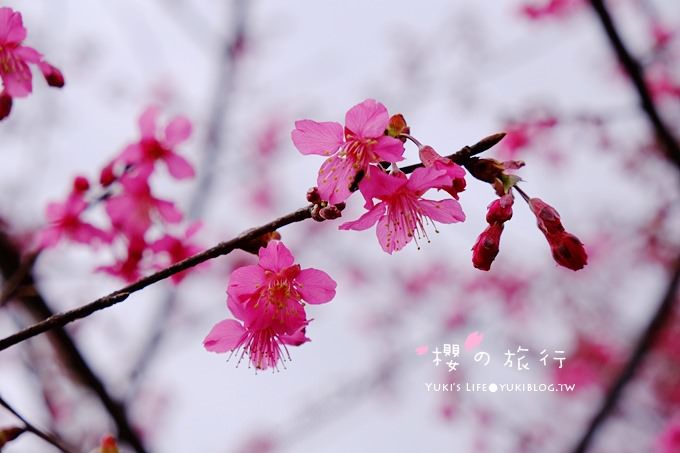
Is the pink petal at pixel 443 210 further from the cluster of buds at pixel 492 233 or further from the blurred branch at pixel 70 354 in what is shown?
the blurred branch at pixel 70 354

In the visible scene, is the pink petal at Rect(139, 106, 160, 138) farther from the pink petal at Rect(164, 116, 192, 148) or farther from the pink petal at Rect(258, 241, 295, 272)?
the pink petal at Rect(258, 241, 295, 272)

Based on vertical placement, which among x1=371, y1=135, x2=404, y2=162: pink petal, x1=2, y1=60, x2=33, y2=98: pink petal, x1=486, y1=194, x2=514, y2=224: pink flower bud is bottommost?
x1=486, y1=194, x2=514, y2=224: pink flower bud

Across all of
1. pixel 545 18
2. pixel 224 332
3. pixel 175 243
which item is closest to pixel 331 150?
pixel 224 332

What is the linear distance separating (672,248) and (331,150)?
19.6 feet

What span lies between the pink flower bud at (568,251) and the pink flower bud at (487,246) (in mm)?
119

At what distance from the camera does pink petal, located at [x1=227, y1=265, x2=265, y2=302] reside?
147cm

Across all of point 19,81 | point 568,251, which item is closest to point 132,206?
point 19,81

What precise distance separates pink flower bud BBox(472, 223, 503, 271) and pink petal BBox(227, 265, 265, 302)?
0.50m

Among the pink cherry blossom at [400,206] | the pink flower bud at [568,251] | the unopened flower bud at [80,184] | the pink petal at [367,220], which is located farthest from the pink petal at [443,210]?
the unopened flower bud at [80,184]

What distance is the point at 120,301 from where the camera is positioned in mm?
1170

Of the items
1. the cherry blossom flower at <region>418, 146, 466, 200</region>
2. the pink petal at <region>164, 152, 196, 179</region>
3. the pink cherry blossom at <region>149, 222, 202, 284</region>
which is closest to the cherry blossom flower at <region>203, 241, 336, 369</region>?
the cherry blossom flower at <region>418, 146, 466, 200</region>

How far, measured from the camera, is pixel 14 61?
5.80 ft

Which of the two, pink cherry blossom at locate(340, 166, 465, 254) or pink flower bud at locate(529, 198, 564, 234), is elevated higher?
pink cherry blossom at locate(340, 166, 465, 254)

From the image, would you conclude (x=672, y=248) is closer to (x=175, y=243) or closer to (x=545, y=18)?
(x=545, y=18)
